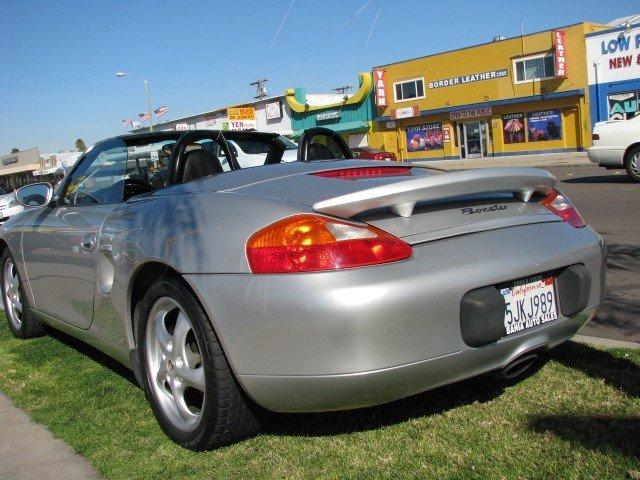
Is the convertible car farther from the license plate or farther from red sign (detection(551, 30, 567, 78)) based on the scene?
red sign (detection(551, 30, 567, 78))

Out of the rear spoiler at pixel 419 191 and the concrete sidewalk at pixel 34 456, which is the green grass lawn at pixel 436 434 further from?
the rear spoiler at pixel 419 191

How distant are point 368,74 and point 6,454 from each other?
39.0 m

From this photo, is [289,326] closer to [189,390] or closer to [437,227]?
[437,227]

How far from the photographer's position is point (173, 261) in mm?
2754

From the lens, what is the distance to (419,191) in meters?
2.54

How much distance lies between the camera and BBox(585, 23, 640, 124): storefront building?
2927 centimetres

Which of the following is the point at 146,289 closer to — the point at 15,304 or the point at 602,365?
the point at 602,365

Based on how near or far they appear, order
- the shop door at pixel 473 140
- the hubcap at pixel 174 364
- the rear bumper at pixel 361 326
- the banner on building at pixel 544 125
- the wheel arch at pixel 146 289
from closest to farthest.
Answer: the rear bumper at pixel 361 326, the wheel arch at pixel 146 289, the hubcap at pixel 174 364, the banner on building at pixel 544 125, the shop door at pixel 473 140

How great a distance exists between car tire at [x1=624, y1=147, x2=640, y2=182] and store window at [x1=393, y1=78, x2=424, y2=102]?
26.0 meters

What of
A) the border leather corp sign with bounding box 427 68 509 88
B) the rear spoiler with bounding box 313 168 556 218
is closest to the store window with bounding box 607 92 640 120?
the border leather corp sign with bounding box 427 68 509 88

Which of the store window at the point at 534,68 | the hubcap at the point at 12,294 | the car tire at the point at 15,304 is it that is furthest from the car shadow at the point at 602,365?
the store window at the point at 534,68

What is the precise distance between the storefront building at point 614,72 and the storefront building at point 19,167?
6161cm

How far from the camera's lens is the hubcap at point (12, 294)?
5137mm

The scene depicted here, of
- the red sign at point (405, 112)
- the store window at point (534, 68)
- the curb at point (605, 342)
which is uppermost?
the store window at point (534, 68)
